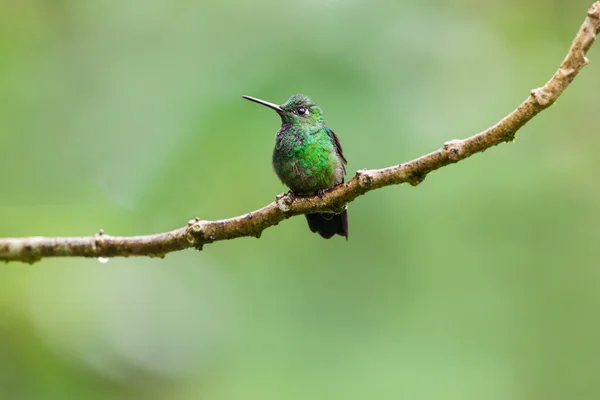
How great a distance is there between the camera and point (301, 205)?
11.0 feet

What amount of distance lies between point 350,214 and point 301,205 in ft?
7.32

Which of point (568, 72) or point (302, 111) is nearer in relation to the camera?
point (568, 72)

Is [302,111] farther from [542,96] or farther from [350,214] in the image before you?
[542,96]

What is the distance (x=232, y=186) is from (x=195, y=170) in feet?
1.36

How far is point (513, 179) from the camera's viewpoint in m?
5.41

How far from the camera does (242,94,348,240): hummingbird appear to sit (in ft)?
13.5

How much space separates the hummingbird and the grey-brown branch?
2.30 feet

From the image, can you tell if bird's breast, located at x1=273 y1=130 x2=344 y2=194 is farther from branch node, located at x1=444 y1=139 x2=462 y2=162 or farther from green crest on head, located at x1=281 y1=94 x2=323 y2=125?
branch node, located at x1=444 y1=139 x2=462 y2=162

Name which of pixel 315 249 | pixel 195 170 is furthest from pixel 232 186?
pixel 315 249

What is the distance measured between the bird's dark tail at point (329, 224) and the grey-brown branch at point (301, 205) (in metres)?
1.10

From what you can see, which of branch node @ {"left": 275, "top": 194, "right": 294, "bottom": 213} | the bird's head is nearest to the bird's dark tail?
the bird's head

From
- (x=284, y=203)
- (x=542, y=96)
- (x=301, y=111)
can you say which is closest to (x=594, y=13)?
(x=542, y=96)

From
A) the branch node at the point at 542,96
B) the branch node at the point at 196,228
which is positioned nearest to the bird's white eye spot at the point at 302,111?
the branch node at the point at 196,228

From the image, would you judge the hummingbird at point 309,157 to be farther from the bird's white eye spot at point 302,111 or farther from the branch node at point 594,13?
the branch node at point 594,13
